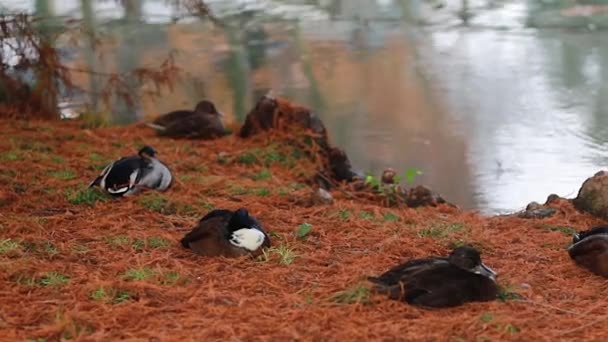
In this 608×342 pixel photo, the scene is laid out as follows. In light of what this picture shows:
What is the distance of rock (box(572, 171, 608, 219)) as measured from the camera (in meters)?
5.25

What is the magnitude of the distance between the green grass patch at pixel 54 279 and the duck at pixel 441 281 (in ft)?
3.81

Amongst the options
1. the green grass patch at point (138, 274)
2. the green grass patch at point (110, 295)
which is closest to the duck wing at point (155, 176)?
the green grass patch at point (138, 274)

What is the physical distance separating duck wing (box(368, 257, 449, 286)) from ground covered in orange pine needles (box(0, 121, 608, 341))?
86 millimetres

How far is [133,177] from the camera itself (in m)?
5.05

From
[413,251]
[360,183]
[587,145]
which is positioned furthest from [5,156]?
[587,145]

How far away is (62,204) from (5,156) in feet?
4.45

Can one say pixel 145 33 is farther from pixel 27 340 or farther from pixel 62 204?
pixel 27 340

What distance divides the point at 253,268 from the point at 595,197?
2525mm

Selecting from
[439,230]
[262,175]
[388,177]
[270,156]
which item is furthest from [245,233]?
[270,156]

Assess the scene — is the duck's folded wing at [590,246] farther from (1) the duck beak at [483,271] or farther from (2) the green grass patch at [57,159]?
(2) the green grass patch at [57,159]

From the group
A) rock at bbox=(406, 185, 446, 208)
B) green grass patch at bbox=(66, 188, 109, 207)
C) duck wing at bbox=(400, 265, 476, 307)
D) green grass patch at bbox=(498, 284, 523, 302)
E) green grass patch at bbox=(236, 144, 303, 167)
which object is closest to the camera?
duck wing at bbox=(400, 265, 476, 307)

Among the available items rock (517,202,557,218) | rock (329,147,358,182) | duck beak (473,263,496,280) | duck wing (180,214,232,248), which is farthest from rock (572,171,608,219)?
duck wing (180,214,232,248)

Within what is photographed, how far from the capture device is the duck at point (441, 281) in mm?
3186

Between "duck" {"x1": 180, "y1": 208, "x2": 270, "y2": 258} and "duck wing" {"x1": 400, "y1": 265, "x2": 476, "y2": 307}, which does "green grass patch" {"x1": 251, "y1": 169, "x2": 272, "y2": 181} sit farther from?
"duck wing" {"x1": 400, "y1": 265, "x2": 476, "y2": 307}
